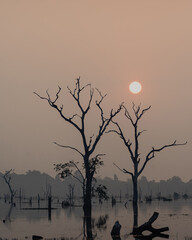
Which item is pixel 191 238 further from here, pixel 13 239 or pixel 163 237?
pixel 13 239

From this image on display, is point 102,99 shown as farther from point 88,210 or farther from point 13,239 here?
point 13,239

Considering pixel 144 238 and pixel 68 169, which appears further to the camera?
pixel 68 169

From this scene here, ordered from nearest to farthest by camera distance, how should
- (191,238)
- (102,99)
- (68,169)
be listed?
(191,238) → (102,99) → (68,169)

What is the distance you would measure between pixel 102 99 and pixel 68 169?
23123 mm

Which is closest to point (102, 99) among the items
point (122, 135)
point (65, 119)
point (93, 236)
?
point (65, 119)

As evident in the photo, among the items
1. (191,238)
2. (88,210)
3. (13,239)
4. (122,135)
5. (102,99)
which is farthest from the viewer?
(122,135)

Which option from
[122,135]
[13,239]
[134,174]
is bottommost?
[13,239]

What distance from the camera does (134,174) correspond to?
54.2m

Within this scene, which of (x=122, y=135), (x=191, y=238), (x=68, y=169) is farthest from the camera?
(x=68, y=169)

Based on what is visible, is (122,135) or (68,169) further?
(68,169)

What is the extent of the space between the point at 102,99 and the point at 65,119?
169 inches

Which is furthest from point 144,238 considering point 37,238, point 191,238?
point 37,238

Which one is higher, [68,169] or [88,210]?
[68,169]

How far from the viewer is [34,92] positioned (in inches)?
1718
